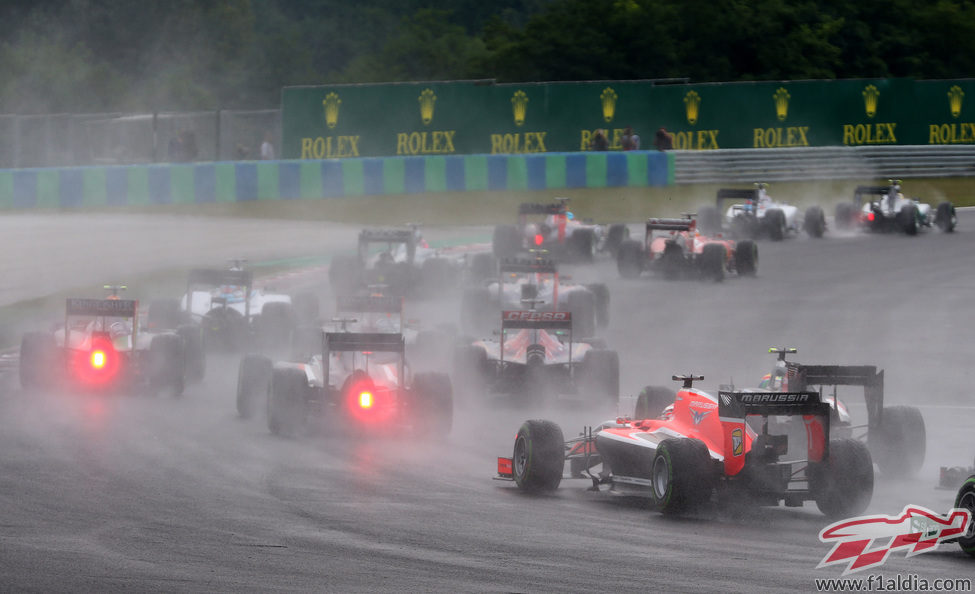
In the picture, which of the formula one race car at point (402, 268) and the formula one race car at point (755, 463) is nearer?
the formula one race car at point (755, 463)

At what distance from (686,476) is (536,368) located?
7.21 m

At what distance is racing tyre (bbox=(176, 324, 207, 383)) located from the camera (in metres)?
20.5

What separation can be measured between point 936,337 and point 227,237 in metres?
16.2

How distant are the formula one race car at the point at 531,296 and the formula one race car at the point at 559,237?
524 centimetres

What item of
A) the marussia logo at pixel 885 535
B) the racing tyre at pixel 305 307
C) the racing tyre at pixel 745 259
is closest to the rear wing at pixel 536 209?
the racing tyre at pixel 745 259

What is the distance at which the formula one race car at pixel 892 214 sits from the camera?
37000mm

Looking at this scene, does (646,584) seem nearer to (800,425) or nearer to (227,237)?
(800,425)

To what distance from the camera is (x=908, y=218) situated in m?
36.9

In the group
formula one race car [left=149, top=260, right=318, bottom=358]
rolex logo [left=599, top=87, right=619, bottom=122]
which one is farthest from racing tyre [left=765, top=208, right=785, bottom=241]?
formula one race car [left=149, top=260, right=318, bottom=358]

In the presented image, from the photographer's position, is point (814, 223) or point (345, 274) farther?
point (814, 223)

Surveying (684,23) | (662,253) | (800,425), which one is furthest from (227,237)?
(684,23)

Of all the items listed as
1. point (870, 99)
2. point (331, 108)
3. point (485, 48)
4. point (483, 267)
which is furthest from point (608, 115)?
point (485, 48)

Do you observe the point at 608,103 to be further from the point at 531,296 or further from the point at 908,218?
the point at 531,296

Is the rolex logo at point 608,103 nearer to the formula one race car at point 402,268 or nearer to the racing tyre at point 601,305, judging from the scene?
the formula one race car at point 402,268
